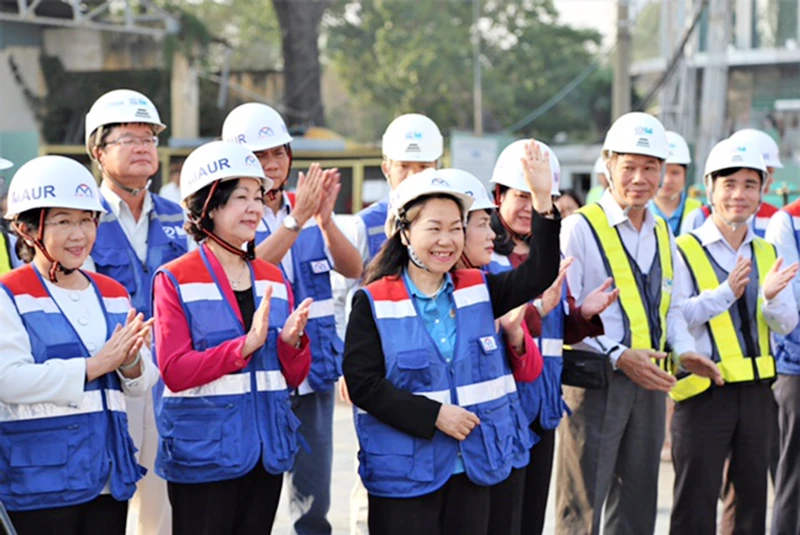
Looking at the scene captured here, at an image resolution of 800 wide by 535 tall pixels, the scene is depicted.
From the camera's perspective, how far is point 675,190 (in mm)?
8750

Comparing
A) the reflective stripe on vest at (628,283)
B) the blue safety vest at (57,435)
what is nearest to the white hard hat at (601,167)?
the reflective stripe on vest at (628,283)

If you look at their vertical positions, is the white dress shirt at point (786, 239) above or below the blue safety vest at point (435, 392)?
above

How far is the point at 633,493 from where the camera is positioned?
6.02 metres

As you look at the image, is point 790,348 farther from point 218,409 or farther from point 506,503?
point 218,409

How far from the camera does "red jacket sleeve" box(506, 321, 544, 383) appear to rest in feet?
16.4

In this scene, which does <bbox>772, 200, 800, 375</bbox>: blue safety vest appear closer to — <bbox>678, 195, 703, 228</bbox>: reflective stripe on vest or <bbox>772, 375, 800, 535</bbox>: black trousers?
<bbox>772, 375, 800, 535</bbox>: black trousers

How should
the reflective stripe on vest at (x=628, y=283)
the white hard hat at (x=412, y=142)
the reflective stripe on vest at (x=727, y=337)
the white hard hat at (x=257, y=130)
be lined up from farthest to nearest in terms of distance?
the white hard hat at (x=412, y=142) < the reflective stripe on vest at (x=727, y=337) < the white hard hat at (x=257, y=130) < the reflective stripe on vest at (x=628, y=283)

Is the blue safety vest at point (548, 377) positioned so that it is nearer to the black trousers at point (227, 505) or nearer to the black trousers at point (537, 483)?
the black trousers at point (537, 483)

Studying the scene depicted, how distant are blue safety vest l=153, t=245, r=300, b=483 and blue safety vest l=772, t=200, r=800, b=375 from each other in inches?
114

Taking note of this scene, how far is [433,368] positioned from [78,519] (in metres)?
1.35

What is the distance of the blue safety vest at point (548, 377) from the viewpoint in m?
5.54

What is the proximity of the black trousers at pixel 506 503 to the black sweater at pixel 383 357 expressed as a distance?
0.58 metres

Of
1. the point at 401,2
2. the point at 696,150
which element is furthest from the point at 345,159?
the point at 401,2

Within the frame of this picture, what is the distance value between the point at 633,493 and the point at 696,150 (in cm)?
1299
